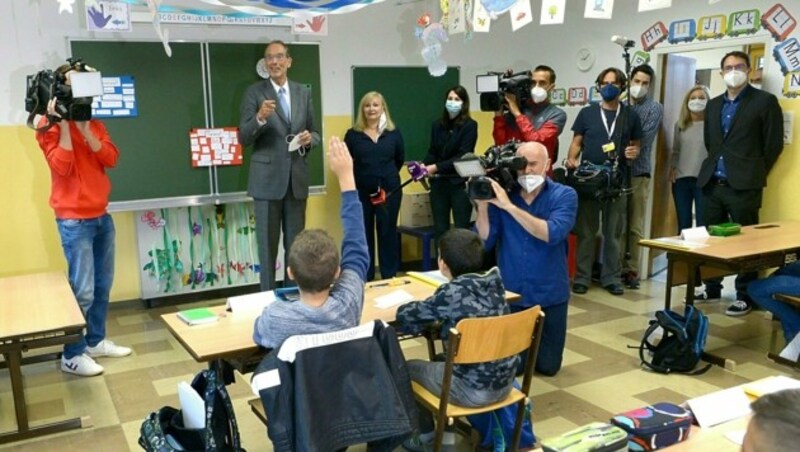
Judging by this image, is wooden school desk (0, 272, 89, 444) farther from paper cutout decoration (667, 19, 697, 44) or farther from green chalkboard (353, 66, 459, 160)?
paper cutout decoration (667, 19, 697, 44)

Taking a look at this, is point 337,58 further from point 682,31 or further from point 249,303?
point 249,303

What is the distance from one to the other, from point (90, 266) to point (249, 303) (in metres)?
1.35

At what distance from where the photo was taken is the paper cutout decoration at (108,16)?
441 centimetres

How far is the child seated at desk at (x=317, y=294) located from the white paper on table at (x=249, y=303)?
0.42 meters

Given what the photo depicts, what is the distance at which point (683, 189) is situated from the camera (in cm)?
517

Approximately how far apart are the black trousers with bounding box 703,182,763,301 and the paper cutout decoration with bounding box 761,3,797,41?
103 centimetres

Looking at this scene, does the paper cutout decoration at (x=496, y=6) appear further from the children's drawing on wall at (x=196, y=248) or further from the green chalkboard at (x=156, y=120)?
the children's drawing on wall at (x=196, y=248)

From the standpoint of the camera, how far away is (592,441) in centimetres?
149

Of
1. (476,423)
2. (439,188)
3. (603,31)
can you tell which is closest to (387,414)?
(476,423)

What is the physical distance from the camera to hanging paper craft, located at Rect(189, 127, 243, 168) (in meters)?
4.86

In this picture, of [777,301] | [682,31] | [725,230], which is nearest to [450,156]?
[682,31]

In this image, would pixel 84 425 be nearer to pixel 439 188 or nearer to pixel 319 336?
pixel 319 336

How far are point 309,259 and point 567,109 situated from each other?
449 cm

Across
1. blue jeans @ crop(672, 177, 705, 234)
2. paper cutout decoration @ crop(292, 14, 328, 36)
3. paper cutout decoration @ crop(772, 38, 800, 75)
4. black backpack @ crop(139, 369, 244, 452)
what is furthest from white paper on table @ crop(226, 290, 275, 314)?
paper cutout decoration @ crop(772, 38, 800, 75)
